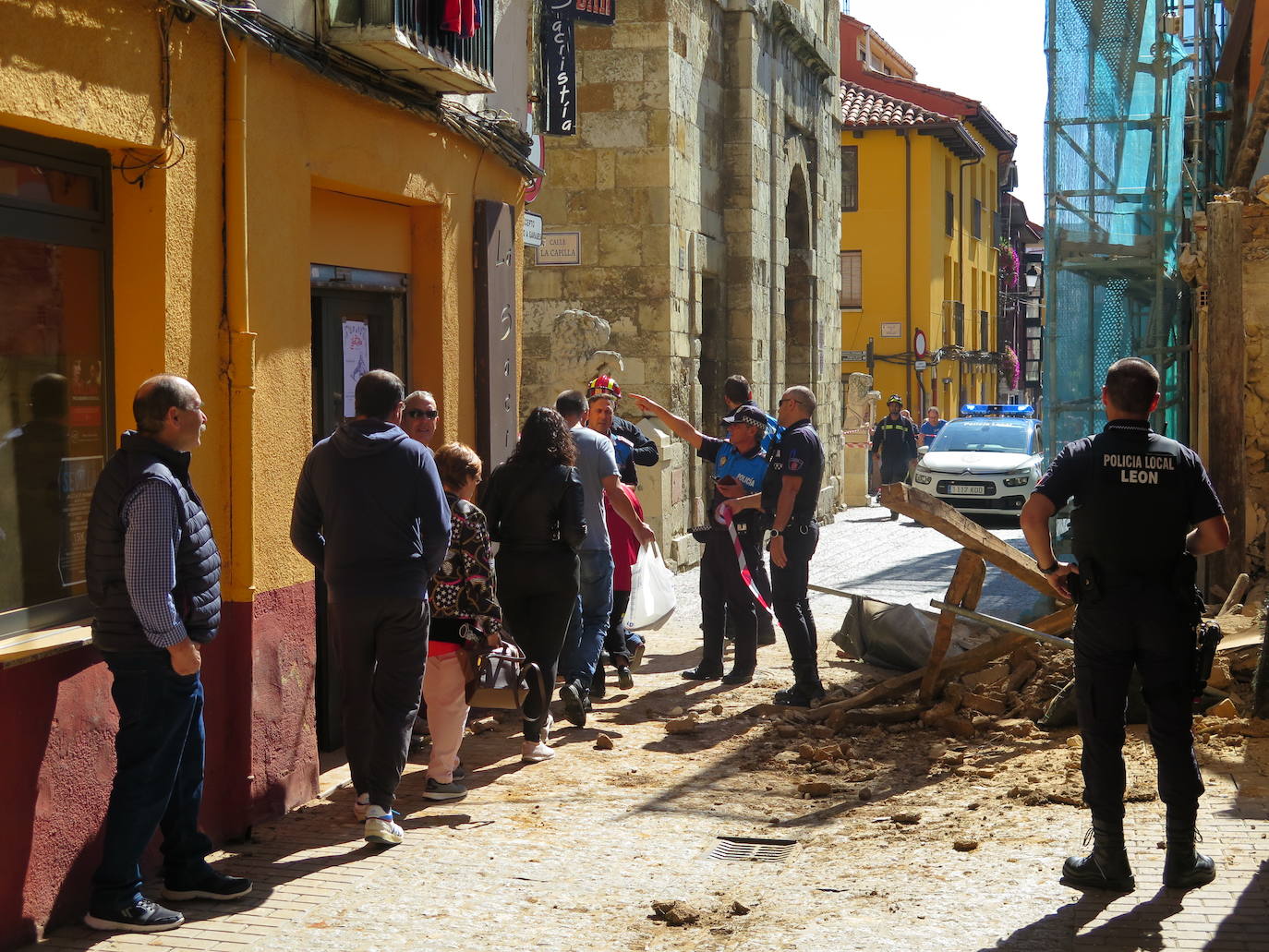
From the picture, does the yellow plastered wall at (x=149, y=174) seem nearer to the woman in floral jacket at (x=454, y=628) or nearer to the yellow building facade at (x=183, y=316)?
the yellow building facade at (x=183, y=316)

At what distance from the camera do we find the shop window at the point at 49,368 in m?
5.30

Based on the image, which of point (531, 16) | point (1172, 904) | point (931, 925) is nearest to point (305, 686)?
point (931, 925)

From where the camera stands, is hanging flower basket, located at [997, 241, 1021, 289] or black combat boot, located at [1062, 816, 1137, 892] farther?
hanging flower basket, located at [997, 241, 1021, 289]

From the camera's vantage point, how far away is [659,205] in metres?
15.8

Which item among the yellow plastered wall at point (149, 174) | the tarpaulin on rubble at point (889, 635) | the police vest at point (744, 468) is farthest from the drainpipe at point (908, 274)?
the yellow plastered wall at point (149, 174)

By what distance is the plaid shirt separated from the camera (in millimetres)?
4996

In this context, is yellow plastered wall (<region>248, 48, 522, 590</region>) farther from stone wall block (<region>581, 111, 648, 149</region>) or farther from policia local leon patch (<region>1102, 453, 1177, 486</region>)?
stone wall block (<region>581, 111, 648, 149</region>)

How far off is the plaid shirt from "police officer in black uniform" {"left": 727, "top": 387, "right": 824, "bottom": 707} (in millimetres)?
4730

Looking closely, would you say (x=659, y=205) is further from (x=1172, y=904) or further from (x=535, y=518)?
(x=1172, y=904)

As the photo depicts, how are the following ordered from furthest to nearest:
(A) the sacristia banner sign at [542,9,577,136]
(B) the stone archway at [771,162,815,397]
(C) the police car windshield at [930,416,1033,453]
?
1. (C) the police car windshield at [930,416,1033,453]
2. (B) the stone archway at [771,162,815,397]
3. (A) the sacristia banner sign at [542,9,577,136]

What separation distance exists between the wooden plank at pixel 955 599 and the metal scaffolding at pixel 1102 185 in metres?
7.28

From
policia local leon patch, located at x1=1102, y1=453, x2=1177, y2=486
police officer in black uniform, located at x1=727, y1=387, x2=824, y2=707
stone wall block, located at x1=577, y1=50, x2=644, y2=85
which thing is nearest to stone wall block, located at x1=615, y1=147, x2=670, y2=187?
stone wall block, located at x1=577, y1=50, x2=644, y2=85

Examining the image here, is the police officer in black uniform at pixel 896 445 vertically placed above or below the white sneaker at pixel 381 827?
above

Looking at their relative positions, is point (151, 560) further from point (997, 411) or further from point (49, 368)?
point (997, 411)
